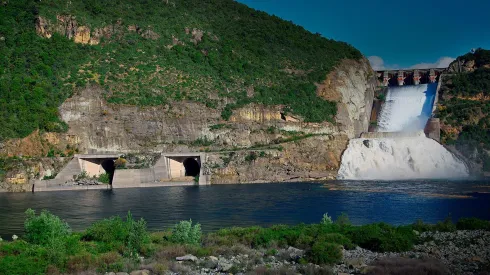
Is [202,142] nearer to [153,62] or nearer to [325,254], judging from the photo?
[153,62]

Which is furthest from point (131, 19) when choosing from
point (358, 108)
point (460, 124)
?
point (460, 124)

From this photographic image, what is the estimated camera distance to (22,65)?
84.2 metres

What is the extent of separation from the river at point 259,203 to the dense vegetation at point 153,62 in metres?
20.8

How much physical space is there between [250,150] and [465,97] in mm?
42139

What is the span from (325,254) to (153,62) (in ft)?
244

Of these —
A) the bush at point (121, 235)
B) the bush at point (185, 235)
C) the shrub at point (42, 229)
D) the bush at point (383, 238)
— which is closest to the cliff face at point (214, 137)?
the bush at point (121, 235)

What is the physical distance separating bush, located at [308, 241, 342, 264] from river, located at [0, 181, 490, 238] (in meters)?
13.6

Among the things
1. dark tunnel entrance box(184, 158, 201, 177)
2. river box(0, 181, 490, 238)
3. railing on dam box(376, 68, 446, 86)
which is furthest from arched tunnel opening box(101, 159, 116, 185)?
railing on dam box(376, 68, 446, 86)

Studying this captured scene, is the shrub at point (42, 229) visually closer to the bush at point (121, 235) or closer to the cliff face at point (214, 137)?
the bush at point (121, 235)

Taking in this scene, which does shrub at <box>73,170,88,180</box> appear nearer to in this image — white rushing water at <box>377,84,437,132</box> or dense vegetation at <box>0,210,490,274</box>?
dense vegetation at <box>0,210,490,274</box>

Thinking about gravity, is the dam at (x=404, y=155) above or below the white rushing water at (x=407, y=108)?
below

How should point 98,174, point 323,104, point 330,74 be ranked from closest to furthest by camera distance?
point 98,174 < point 323,104 < point 330,74

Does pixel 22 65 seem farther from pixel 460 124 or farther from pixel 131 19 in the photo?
pixel 460 124

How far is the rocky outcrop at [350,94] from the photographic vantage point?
92.4m
